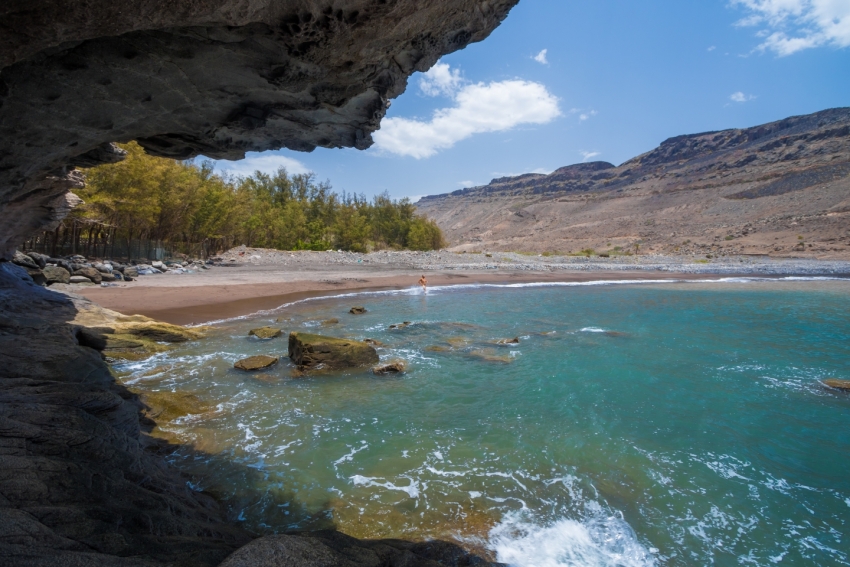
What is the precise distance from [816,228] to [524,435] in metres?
74.8

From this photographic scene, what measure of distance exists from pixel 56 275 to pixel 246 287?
27.2ft

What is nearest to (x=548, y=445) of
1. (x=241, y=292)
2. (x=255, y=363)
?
(x=255, y=363)

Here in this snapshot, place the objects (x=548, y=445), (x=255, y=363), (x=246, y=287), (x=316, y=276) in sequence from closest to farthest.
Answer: (x=548, y=445) → (x=255, y=363) → (x=246, y=287) → (x=316, y=276)

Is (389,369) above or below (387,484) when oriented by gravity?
above

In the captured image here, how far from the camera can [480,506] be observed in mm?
5188

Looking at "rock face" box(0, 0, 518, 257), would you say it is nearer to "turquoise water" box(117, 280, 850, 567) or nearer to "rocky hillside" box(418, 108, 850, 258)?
"turquoise water" box(117, 280, 850, 567)

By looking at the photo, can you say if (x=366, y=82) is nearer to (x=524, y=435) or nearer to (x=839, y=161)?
(x=524, y=435)

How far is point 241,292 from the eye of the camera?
73.4 ft

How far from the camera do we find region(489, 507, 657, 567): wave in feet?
14.4

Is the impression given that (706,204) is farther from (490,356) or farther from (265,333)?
(265,333)

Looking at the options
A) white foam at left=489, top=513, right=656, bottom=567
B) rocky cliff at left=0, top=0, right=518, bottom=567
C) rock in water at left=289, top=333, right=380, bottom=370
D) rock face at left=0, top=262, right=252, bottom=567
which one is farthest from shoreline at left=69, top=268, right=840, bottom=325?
white foam at left=489, top=513, right=656, bottom=567

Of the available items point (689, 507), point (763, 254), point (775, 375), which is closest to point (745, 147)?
point (763, 254)

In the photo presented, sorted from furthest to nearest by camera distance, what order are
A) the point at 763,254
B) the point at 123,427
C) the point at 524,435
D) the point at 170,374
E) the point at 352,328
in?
the point at 763,254, the point at 352,328, the point at 170,374, the point at 524,435, the point at 123,427

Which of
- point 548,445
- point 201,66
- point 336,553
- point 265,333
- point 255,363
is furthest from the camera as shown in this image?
point 265,333
